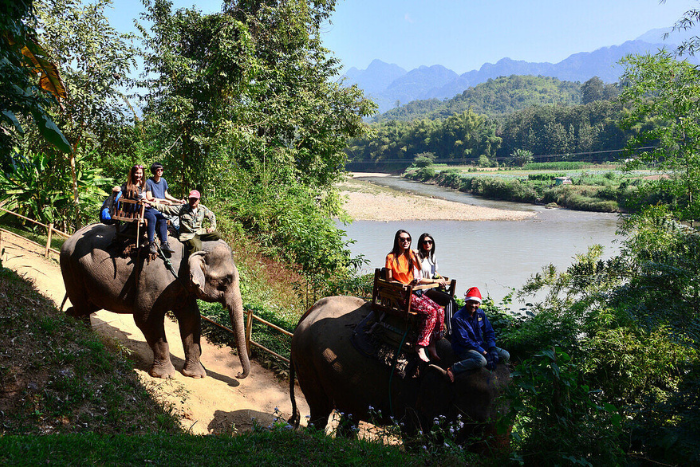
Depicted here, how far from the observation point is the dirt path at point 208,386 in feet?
20.6

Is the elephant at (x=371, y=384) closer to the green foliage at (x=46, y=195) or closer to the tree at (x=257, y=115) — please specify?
the tree at (x=257, y=115)

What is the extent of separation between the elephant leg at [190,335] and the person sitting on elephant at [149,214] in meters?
0.91

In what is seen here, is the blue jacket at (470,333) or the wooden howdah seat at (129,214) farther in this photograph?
the wooden howdah seat at (129,214)

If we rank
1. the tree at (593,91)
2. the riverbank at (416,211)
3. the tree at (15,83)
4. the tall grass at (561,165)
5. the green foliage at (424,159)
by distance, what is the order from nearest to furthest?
the tree at (15,83) < the riverbank at (416,211) < the tall grass at (561,165) < the green foliage at (424,159) < the tree at (593,91)

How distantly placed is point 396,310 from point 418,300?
0.27m

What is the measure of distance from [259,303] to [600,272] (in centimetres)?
831

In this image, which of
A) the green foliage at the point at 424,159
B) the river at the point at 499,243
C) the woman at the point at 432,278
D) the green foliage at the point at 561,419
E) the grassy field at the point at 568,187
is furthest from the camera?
the green foliage at the point at 424,159

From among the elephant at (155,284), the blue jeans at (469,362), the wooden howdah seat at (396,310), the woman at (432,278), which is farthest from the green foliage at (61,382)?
the woman at (432,278)

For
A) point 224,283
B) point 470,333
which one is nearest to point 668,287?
point 470,333

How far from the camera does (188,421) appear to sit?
19.5 feet

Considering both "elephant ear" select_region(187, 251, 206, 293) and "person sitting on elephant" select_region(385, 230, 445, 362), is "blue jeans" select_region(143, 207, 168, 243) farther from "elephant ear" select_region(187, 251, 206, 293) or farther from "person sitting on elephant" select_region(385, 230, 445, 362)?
"person sitting on elephant" select_region(385, 230, 445, 362)

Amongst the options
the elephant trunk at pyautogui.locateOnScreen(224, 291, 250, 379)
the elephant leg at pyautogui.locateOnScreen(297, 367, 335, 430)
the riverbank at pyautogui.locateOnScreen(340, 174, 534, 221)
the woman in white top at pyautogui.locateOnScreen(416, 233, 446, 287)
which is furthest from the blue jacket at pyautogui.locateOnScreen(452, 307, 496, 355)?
the riverbank at pyautogui.locateOnScreen(340, 174, 534, 221)

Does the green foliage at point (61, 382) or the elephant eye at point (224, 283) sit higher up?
the elephant eye at point (224, 283)

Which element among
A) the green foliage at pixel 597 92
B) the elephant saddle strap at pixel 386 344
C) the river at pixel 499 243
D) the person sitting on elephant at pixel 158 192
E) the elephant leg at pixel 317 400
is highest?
the green foliage at pixel 597 92
